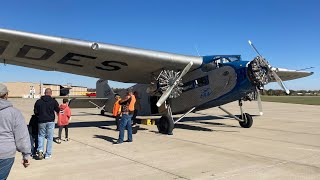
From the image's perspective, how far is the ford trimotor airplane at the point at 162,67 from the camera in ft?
35.9

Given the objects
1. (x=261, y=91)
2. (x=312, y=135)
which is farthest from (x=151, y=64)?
(x=312, y=135)

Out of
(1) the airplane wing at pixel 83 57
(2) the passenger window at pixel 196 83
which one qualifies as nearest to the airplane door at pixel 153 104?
(1) the airplane wing at pixel 83 57

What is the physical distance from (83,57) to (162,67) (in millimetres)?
3390

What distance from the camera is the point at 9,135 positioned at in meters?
3.62

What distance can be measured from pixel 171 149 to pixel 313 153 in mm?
3758

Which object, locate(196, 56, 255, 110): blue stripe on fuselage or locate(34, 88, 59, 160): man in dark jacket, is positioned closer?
locate(34, 88, 59, 160): man in dark jacket

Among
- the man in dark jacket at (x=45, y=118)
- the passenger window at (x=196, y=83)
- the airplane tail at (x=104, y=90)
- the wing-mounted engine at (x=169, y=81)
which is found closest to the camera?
the man in dark jacket at (x=45, y=118)

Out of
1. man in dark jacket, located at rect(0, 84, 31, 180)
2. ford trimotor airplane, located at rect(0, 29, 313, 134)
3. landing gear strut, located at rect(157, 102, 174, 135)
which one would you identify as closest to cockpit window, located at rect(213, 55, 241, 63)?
ford trimotor airplane, located at rect(0, 29, 313, 134)

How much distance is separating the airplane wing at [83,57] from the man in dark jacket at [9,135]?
6.91m

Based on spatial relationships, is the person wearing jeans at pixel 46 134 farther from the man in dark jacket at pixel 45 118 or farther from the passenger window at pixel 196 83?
the passenger window at pixel 196 83

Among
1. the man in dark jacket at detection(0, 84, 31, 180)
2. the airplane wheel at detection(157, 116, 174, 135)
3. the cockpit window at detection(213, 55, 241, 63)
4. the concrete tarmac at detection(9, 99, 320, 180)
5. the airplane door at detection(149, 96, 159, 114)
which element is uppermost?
the cockpit window at detection(213, 55, 241, 63)

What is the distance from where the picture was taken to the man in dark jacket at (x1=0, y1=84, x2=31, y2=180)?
3.55 meters

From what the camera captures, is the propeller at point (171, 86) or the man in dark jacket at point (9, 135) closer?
the man in dark jacket at point (9, 135)

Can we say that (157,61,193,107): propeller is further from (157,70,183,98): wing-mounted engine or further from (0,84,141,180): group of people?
(0,84,141,180): group of people
